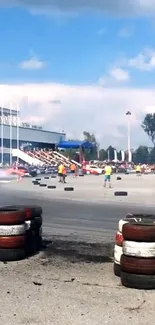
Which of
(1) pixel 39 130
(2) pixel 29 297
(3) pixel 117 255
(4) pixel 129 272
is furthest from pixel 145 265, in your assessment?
(1) pixel 39 130

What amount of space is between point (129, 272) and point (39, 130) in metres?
129

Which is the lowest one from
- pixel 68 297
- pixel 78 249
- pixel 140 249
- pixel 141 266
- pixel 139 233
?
pixel 68 297

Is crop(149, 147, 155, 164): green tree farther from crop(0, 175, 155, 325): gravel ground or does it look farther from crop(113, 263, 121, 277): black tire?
crop(113, 263, 121, 277): black tire

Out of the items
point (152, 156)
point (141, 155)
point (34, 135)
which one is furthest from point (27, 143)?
point (152, 156)

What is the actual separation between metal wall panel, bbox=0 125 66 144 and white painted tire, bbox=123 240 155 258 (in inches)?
4263

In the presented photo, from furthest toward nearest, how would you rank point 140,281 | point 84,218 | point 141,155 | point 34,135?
point 141,155
point 34,135
point 84,218
point 140,281

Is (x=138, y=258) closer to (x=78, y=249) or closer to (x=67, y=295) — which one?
(x=67, y=295)

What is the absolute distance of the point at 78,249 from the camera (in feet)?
35.3

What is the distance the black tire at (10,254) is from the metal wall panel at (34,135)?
348 feet

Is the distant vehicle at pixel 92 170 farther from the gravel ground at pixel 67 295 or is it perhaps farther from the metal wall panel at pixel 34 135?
the gravel ground at pixel 67 295

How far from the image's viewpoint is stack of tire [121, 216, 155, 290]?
7.35m

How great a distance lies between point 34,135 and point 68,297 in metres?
126

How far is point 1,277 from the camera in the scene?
321 inches

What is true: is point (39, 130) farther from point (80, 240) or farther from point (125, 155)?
point (80, 240)
